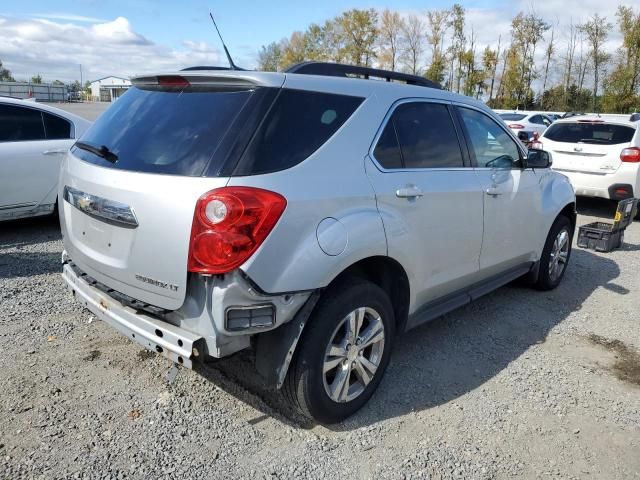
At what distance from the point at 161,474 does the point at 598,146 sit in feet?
27.6

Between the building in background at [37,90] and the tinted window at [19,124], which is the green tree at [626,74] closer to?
the tinted window at [19,124]

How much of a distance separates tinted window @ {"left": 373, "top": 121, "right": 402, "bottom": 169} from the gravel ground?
1.41 meters

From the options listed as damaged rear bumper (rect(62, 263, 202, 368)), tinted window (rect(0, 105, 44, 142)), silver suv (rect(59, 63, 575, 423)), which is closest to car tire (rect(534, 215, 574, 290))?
silver suv (rect(59, 63, 575, 423))

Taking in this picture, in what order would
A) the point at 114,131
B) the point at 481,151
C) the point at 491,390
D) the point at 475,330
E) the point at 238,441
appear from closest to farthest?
the point at 238,441 < the point at 114,131 < the point at 491,390 < the point at 481,151 < the point at 475,330

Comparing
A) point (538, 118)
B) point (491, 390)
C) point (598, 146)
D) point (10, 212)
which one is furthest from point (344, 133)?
point (538, 118)

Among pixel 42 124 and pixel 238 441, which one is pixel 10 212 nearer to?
pixel 42 124

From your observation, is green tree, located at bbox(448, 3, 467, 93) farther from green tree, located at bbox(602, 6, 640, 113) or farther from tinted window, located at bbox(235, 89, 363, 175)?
tinted window, located at bbox(235, 89, 363, 175)

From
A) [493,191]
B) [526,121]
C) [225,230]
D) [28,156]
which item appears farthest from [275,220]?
[526,121]

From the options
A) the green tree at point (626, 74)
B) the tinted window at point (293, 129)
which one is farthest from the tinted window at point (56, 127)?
the green tree at point (626, 74)

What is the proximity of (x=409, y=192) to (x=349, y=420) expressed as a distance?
136 cm

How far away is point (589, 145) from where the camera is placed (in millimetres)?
8805

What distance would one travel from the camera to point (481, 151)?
411cm

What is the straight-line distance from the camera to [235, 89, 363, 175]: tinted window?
2574 millimetres

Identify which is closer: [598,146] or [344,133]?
[344,133]
